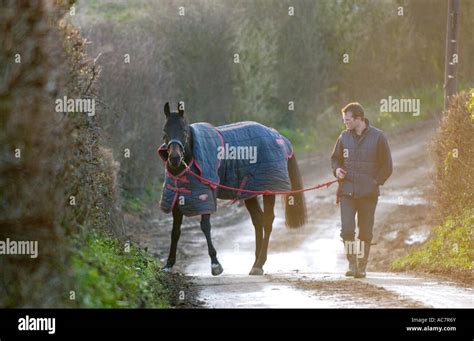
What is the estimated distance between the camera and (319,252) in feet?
64.3

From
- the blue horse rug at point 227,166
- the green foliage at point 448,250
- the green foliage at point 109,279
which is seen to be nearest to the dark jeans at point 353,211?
the green foliage at point 448,250

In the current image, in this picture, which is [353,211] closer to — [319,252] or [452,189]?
[452,189]

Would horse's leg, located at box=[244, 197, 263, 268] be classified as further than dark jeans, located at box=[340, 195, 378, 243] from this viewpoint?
Yes

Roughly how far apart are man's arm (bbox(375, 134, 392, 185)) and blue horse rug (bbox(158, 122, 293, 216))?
6.43ft

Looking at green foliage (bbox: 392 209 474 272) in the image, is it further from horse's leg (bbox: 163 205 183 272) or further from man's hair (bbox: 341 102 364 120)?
horse's leg (bbox: 163 205 183 272)

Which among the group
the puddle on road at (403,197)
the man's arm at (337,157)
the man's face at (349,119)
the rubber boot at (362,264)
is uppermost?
the man's face at (349,119)

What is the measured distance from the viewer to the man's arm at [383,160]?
12.8 m

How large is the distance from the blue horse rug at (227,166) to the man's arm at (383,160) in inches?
77.1

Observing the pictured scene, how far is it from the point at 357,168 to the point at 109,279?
5110 mm

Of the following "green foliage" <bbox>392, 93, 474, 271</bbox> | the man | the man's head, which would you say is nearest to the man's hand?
the man

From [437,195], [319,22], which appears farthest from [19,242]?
[319,22]

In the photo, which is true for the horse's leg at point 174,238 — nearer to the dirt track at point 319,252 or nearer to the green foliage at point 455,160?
the dirt track at point 319,252

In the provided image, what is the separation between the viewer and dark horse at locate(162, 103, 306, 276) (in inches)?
506
